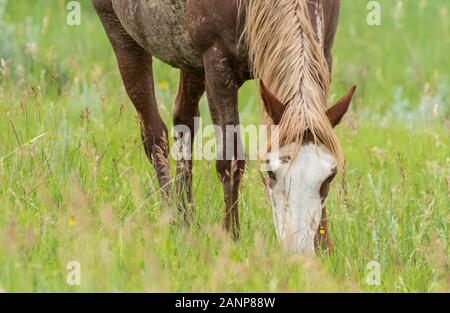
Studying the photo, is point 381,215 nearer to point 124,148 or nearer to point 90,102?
point 124,148

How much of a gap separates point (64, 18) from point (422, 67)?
4.07m

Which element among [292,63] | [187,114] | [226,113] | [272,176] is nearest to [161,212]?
[226,113]

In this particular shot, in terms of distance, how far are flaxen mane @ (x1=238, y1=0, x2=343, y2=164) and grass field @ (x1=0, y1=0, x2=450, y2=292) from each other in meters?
0.54

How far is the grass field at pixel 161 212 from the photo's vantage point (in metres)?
4.51

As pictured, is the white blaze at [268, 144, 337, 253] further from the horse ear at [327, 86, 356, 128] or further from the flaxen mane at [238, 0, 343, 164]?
the horse ear at [327, 86, 356, 128]

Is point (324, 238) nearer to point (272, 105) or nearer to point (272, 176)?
point (272, 176)

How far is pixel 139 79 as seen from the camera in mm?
7031

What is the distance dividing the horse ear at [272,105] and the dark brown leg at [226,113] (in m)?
0.64

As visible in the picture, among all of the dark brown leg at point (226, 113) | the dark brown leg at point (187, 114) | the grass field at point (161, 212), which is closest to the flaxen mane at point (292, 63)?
the dark brown leg at point (226, 113)

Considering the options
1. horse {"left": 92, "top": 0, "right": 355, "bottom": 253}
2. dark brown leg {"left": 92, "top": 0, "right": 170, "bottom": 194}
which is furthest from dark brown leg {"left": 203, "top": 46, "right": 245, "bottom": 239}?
dark brown leg {"left": 92, "top": 0, "right": 170, "bottom": 194}

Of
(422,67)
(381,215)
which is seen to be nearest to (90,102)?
(381,215)

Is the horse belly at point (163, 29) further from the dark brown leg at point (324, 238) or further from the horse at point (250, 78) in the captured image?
the dark brown leg at point (324, 238)

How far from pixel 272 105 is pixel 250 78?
967mm
